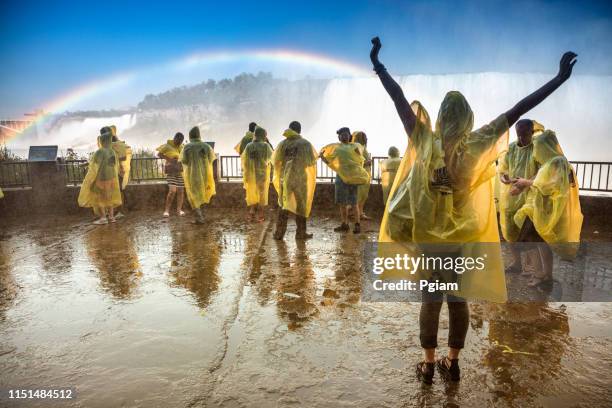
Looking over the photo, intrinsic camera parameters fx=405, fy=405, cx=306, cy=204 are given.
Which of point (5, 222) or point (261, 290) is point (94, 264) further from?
point (5, 222)

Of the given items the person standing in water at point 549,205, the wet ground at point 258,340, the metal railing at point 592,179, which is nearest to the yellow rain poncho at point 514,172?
the person standing in water at point 549,205

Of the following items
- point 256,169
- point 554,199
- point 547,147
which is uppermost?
point 547,147

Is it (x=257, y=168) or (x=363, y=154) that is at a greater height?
(x=363, y=154)

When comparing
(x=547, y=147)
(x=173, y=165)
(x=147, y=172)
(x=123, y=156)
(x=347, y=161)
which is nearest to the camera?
(x=547, y=147)

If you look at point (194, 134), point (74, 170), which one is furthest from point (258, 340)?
point (74, 170)

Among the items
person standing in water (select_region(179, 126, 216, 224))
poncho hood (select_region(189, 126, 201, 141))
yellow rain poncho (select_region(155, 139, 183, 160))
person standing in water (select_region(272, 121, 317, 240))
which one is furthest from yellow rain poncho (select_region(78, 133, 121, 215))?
person standing in water (select_region(272, 121, 317, 240))

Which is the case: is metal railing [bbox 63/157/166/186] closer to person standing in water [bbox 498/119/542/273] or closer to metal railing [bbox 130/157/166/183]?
metal railing [bbox 130/157/166/183]

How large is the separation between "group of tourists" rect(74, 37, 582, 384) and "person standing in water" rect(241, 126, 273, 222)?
20 mm

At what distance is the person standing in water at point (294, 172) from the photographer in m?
6.23

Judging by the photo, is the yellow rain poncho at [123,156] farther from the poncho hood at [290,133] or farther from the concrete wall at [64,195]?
the poncho hood at [290,133]

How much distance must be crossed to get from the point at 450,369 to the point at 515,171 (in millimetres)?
2735

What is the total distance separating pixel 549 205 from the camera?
4.15 m

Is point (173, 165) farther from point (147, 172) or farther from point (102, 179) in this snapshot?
point (147, 172)

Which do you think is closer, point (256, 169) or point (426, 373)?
point (426, 373)
